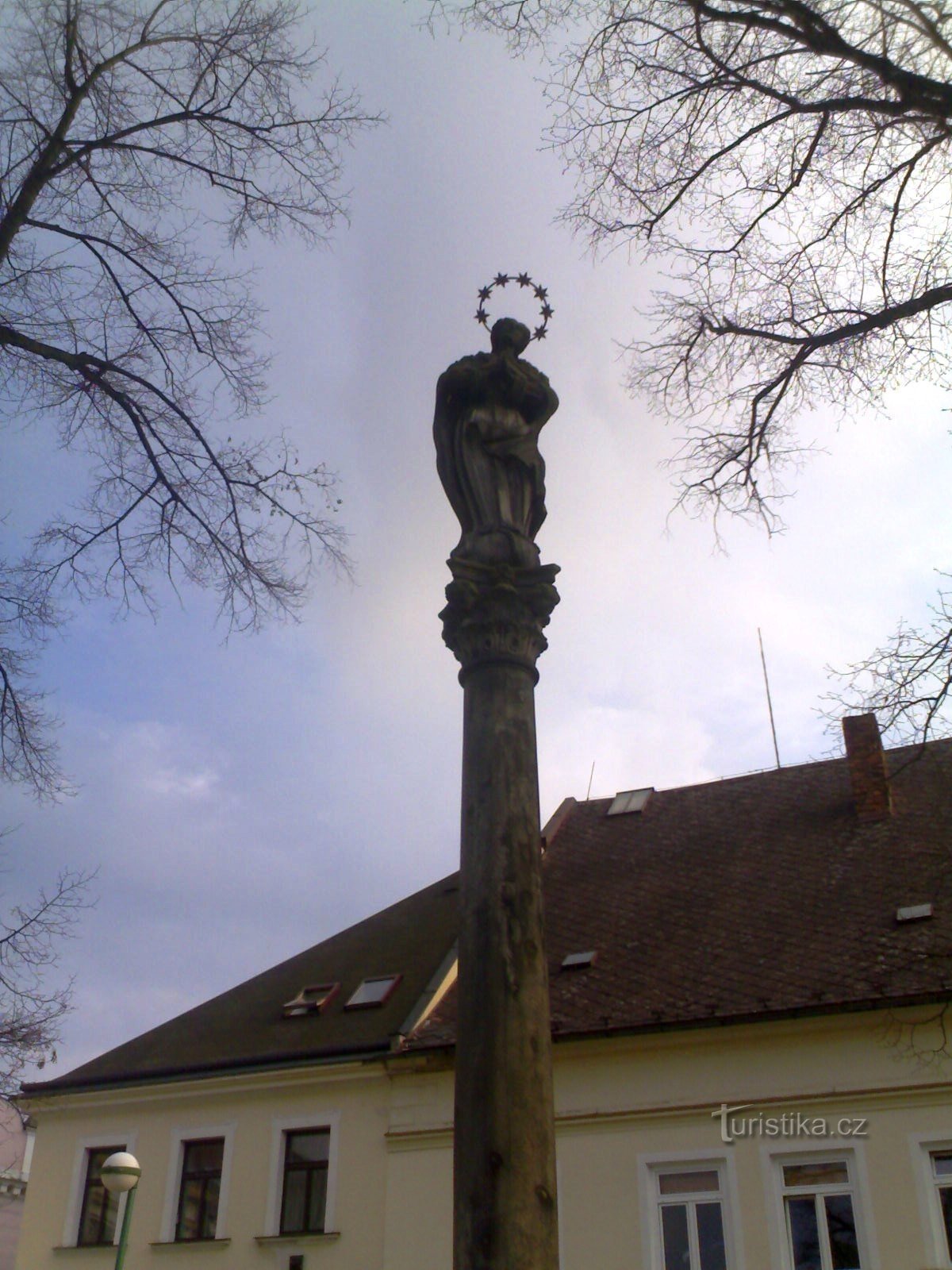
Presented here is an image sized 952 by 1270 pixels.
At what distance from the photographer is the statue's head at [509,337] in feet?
24.0

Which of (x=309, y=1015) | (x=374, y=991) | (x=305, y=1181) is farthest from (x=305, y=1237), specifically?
(x=374, y=991)

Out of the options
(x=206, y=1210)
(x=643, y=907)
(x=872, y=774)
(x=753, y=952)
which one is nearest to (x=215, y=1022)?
(x=206, y=1210)

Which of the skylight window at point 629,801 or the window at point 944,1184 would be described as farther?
the skylight window at point 629,801

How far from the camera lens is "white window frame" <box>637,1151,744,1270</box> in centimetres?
1302

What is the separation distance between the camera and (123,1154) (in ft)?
38.6

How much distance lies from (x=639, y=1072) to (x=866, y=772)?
599cm

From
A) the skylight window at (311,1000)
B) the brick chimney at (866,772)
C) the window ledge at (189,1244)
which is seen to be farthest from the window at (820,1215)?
the skylight window at (311,1000)

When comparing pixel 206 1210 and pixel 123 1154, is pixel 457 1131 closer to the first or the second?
pixel 123 1154

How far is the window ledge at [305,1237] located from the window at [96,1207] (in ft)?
9.03

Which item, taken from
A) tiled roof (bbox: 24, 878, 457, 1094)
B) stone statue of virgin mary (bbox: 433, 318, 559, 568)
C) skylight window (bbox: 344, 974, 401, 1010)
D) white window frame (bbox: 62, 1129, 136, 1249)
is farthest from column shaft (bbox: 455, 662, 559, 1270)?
white window frame (bbox: 62, 1129, 136, 1249)

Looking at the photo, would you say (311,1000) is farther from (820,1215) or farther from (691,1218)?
(820,1215)

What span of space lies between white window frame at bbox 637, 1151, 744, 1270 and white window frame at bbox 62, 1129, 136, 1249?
7.18 metres

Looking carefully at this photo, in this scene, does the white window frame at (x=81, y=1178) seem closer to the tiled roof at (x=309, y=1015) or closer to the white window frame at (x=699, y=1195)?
the tiled roof at (x=309, y=1015)

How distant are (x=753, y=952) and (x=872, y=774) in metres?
4.09
